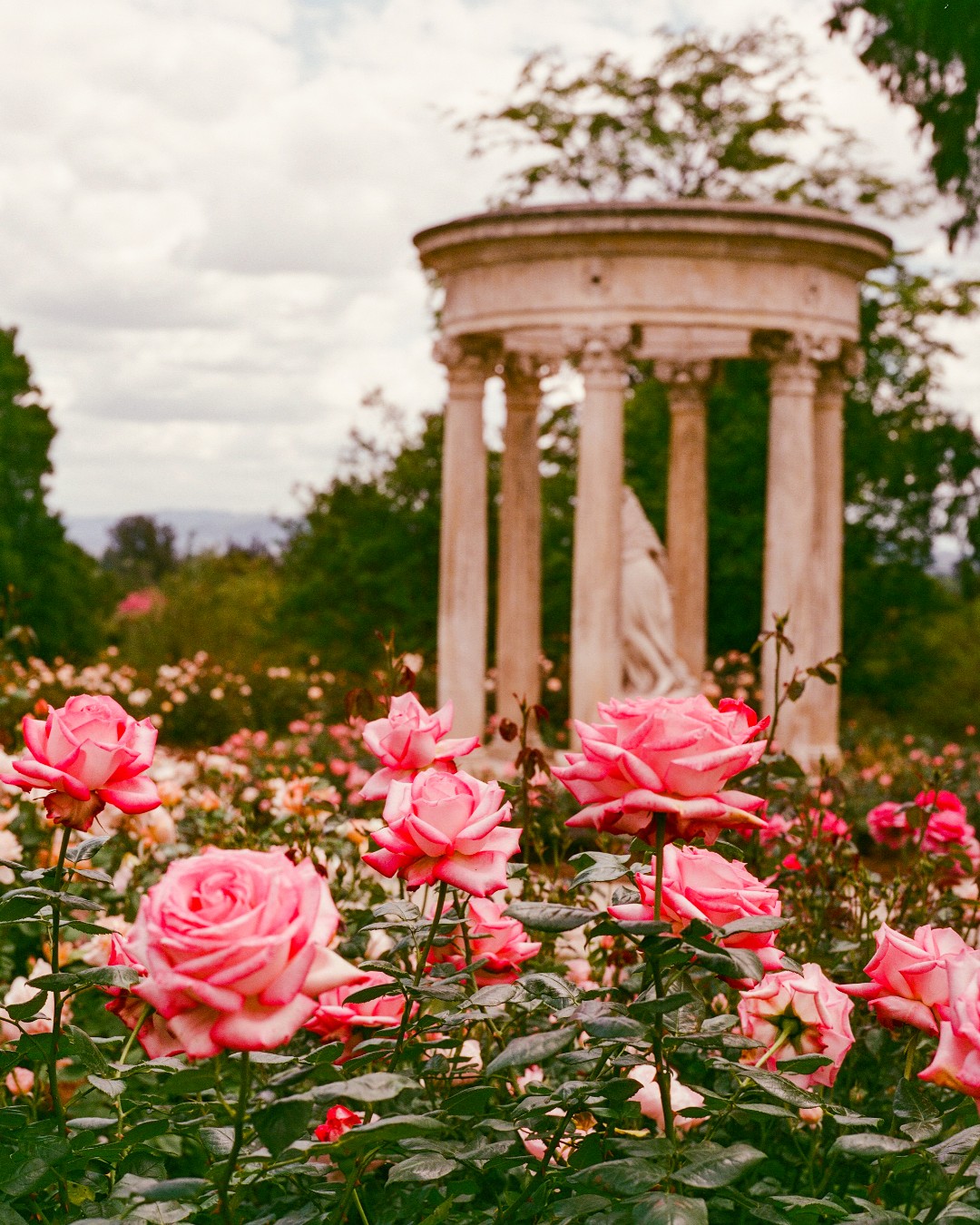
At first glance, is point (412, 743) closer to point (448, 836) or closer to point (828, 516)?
point (448, 836)

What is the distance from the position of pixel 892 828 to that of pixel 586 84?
4174 centimetres

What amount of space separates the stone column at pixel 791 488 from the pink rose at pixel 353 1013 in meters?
19.5

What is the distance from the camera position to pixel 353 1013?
4117mm

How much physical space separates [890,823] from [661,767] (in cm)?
429

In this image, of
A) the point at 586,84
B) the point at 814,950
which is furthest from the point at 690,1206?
the point at 586,84

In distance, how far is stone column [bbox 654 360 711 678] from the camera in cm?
2636

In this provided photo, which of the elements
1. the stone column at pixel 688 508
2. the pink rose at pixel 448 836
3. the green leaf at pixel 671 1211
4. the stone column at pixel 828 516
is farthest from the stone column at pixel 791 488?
the green leaf at pixel 671 1211

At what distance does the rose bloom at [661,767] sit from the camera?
3.52 meters

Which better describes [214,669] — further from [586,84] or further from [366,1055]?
[366,1055]

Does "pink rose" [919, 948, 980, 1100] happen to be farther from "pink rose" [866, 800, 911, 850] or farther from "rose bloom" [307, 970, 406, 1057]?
"pink rose" [866, 800, 911, 850]

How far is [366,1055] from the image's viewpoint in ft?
12.7

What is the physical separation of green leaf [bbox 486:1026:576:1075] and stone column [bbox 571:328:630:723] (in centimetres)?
1889

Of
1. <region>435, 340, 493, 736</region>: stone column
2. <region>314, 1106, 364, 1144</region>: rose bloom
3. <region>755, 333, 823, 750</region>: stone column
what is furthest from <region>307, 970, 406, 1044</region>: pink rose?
<region>435, 340, 493, 736</region>: stone column

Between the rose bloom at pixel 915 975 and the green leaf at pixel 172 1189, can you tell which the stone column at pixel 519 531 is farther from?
the green leaf at pixel 172 1189
